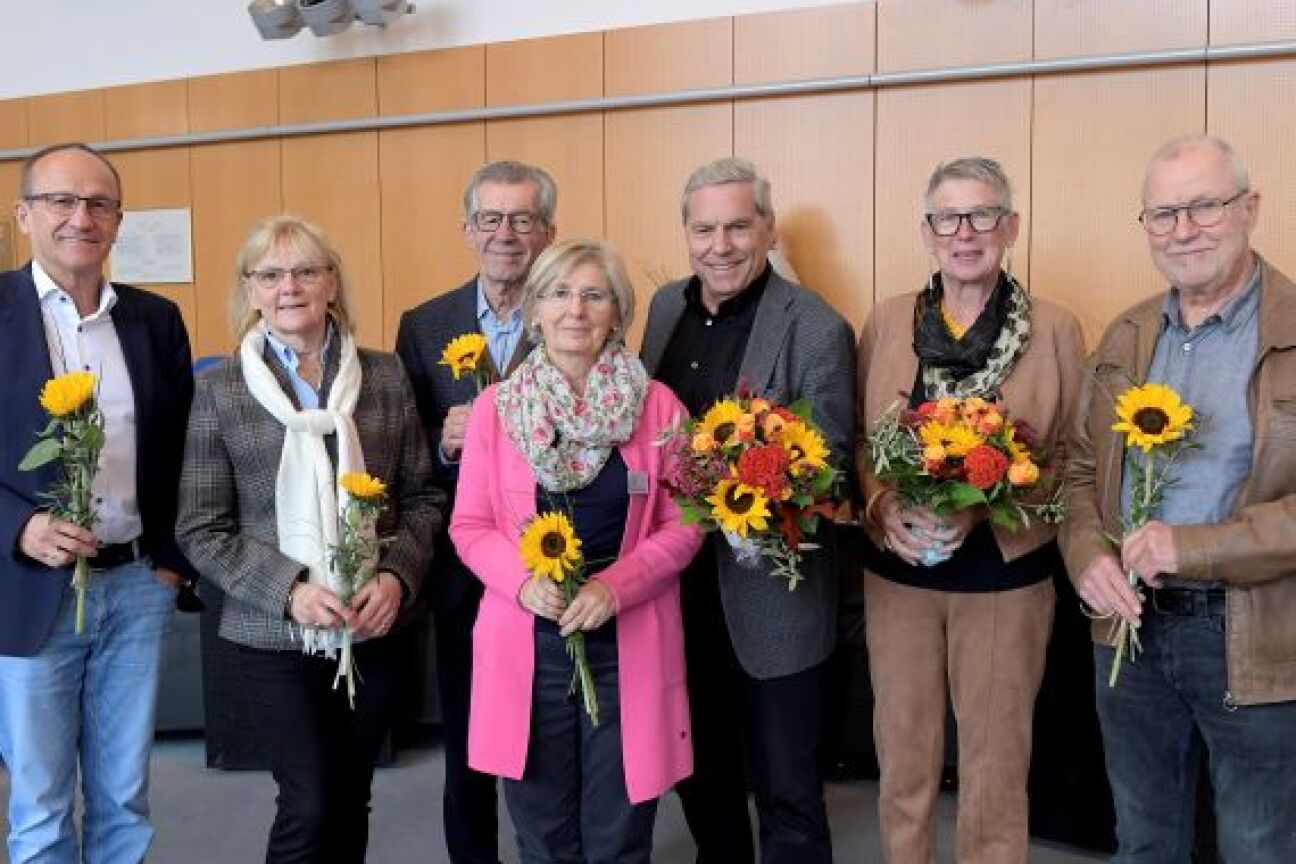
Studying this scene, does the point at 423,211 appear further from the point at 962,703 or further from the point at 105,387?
the point at 962,703

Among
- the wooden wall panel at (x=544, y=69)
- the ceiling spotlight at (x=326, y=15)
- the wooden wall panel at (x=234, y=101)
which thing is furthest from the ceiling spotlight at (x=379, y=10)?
the wooden wall panel at (x=234, y=101)

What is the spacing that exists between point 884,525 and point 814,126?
3192 mm

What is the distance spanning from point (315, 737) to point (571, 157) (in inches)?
157

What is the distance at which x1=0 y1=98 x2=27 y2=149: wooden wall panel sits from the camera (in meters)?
7.08

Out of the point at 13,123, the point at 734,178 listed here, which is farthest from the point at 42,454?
the point at 13,123

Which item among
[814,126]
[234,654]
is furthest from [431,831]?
[814,126]

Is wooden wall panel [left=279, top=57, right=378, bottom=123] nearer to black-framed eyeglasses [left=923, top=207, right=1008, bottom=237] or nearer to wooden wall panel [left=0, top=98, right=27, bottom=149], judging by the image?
wooden wall panel [left=0, top=98, right=27, bottom=149]

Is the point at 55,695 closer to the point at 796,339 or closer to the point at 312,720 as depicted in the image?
the point at 312,720

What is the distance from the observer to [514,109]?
589 cm

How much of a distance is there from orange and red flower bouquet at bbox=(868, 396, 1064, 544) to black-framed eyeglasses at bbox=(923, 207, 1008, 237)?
1.29 ft

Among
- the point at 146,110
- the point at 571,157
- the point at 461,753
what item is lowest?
the point at 461,753

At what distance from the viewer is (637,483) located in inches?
91.8

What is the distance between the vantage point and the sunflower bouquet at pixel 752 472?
2156 millimetres

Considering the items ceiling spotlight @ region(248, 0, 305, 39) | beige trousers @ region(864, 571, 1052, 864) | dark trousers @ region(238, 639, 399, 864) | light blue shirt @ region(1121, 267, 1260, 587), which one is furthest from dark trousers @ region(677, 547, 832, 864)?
ceiling spotlight @ region(248, 0, 305, 39)
